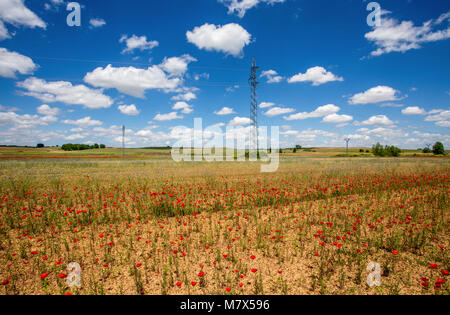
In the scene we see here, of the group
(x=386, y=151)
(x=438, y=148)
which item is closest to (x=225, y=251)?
(x=386, y=151)

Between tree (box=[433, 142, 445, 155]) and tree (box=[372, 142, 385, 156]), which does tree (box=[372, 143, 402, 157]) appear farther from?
tree (box=[433, 142, 445, 155])

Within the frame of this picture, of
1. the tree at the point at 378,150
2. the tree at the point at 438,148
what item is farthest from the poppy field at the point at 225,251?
the tree at the point at 438,148

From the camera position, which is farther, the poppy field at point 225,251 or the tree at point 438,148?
the tree at point 438,148

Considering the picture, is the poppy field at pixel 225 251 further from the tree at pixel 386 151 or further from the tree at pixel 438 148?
the tree at pixel 438 148

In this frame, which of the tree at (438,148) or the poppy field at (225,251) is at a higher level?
the tree at (438,148)

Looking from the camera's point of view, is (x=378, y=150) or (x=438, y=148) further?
(x=438, y=148)

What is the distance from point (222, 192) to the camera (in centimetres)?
1106

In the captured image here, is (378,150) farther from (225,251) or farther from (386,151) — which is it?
(225,251)

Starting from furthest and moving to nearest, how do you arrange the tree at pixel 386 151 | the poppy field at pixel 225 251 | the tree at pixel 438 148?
the tree at pixel 438 148 < the tree at pixel 386 151 < the poppy field at pixel 225 251

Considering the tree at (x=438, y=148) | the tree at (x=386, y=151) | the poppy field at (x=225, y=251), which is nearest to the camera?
the poppy field at (x=225, y=251)

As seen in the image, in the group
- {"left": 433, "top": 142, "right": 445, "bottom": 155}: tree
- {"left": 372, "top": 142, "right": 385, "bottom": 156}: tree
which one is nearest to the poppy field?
{"left": 372, "top": 142, "right": 385, "bottom": 156}: tree

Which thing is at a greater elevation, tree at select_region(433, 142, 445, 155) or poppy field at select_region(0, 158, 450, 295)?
tree at select_region(433, 142, 445, 155)
